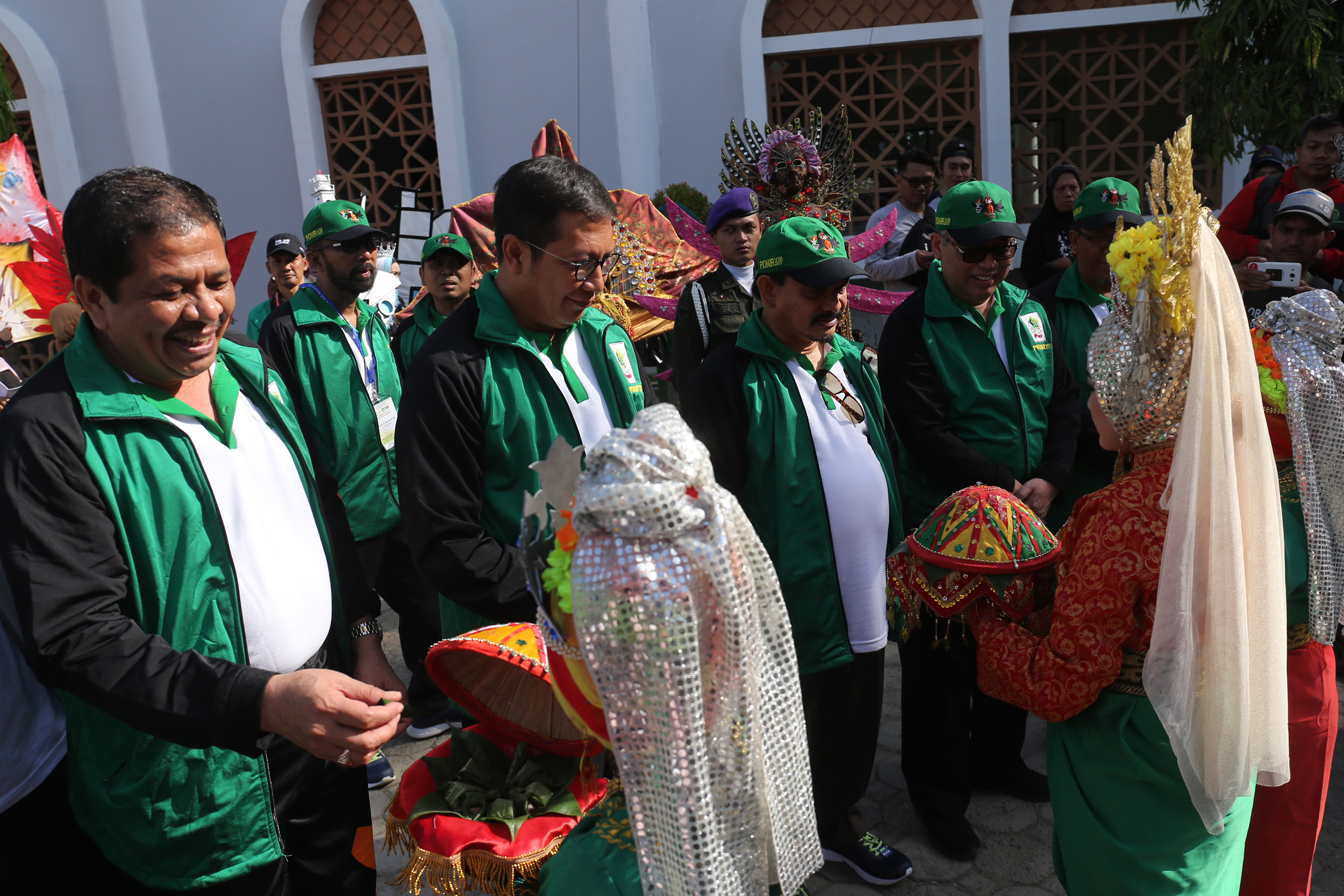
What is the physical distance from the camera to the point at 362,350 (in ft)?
13.5

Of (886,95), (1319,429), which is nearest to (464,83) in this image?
(886,95)

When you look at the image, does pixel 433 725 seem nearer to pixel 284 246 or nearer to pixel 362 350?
pixel 362 350

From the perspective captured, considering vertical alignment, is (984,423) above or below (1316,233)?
below

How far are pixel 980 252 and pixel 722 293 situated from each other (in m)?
1.62

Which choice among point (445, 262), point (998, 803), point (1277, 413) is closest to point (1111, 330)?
point (1277, 413)

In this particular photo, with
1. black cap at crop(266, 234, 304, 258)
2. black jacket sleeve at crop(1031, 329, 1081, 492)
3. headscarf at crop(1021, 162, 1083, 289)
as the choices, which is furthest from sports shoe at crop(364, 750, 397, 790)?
headscarf at crop(1021, 162, 1083, 289)

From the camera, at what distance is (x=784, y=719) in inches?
48.6

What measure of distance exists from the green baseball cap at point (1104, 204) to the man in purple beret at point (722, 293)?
4.88 ft

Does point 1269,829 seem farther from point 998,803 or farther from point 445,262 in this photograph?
point 445,262

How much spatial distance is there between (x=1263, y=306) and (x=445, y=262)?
158 inches

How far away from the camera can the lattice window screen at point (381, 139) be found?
10055 millimetres

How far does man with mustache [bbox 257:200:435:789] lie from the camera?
3896mm

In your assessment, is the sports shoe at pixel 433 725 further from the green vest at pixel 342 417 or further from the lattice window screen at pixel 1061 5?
the lattice window screen at pixel 1061 5

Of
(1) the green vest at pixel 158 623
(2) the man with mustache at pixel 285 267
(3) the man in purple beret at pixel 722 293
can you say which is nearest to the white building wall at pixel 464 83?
(2) the man with mustache at pixel 285 267
